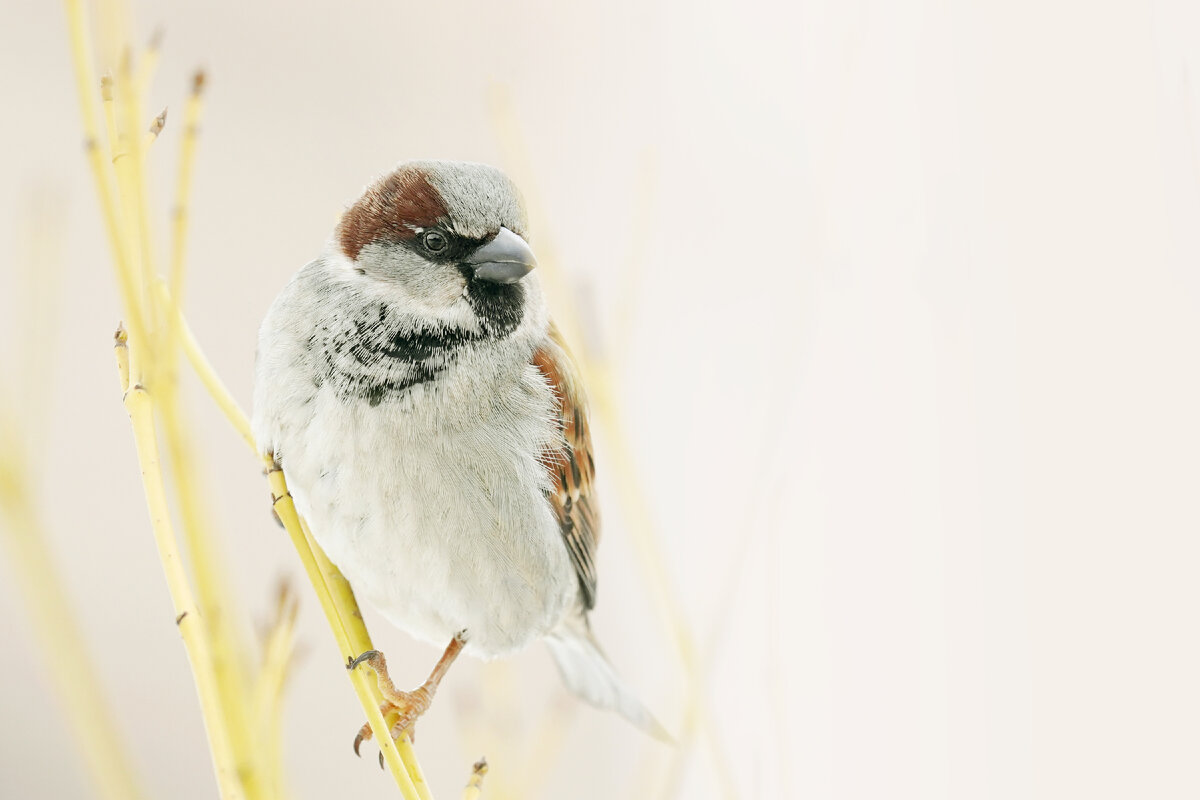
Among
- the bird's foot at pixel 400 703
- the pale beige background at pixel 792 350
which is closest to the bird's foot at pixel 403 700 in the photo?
the bird's foot at pixel 400 703

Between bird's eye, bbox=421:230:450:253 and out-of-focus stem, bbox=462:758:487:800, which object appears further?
bird's eye, bbox=421:230:450:253

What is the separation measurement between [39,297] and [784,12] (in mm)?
1176

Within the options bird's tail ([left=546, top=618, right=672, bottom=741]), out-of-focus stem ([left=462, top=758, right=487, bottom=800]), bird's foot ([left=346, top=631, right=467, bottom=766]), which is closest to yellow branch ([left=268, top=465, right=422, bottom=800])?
out-of-focus stem ([left=462, top=758, right=487, bottom=800])

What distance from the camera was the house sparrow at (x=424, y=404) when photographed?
0.74 meters

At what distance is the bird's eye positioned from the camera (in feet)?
2.43

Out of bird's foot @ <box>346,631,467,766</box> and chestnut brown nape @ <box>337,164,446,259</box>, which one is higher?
chestnut brown nape @ <box>337,164,446,259</box>

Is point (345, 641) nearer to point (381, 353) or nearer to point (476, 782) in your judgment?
point (476, 782)

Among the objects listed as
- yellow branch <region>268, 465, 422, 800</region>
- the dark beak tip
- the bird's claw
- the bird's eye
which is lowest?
the bird's claw

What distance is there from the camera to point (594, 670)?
3.52 ft

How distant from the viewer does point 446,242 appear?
2.44 ft

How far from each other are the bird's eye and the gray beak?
1.2 inches

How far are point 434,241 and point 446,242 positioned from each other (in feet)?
0.03

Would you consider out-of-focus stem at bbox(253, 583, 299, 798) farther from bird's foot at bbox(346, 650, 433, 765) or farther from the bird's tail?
the bird's tail

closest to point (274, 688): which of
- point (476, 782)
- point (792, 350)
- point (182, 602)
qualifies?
point (182, 602)
